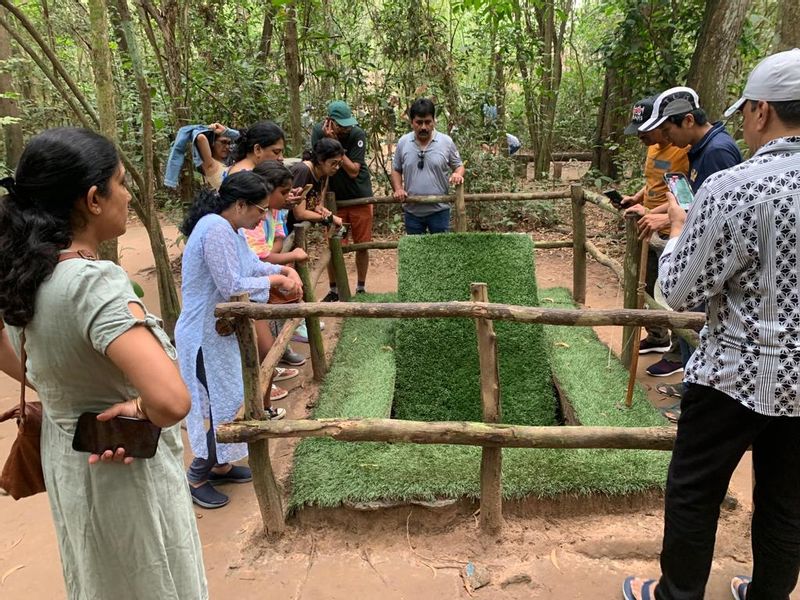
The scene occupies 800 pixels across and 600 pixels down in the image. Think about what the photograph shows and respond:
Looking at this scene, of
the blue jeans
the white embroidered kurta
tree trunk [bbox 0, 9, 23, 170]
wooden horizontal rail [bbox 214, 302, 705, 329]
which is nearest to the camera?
wooden horizontal rail [bbox 214, 302, 705, 329]

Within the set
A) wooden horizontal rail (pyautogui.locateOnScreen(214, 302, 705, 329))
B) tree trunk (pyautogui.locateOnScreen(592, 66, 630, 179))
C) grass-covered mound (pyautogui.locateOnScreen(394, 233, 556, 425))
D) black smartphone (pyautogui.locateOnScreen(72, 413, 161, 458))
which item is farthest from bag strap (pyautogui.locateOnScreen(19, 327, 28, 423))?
tree trunk (pyautogui.locateOnScreen(592, 66, 630, 179))

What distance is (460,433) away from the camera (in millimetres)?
2377

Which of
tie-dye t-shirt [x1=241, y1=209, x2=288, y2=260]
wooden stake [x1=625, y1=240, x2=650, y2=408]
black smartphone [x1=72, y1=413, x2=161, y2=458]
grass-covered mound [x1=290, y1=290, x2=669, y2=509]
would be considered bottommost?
grass-covered mound [x1=290, y1=290, x2=669, y2=509]

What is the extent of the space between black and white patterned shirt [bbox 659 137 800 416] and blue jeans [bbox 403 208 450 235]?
380cm

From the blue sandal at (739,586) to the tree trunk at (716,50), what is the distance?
14.5ft

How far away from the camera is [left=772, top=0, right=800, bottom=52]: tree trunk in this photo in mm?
4113

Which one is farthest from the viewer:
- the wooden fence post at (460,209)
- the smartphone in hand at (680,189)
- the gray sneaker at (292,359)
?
the wooden fence post at (460,209)

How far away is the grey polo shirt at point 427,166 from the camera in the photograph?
519 cm

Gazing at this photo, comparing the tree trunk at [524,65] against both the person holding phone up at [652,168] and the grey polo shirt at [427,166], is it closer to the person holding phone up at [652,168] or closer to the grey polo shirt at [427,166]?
the grey polo shirt at [427,166]

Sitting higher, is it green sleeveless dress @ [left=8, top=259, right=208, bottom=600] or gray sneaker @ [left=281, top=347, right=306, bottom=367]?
green sleeveless dress @ [left=8, top=259, right=208, bottom=600]

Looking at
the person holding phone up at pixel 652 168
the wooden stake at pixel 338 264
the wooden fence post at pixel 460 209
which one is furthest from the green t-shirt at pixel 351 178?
the person holding phone up at pixel 652 168

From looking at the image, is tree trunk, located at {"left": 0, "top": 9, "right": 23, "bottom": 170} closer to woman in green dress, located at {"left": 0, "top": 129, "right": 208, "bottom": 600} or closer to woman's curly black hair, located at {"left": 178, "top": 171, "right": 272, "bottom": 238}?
woman's curly black hair, located at {"left": 178, "top": 171, "right": 272, "bottom": 238}

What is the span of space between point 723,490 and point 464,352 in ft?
6.77

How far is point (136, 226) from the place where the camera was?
1013cm
